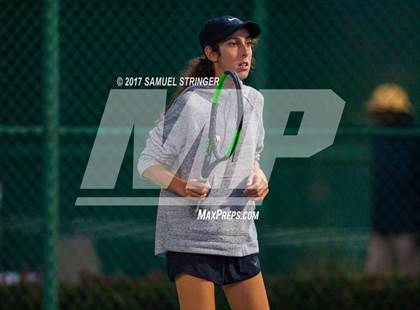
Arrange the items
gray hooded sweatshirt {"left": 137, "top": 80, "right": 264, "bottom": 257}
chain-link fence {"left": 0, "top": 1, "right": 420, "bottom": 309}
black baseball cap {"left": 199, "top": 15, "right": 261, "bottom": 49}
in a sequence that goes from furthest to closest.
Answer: chain-link fence {"left": 0, "top": 1, "right": 420, "bottom": 309} < black baseball cap {"left": 199, "top": 15, "right": 261, "bottom": 49} < gray hooded sweatshirt {"left": 137, "top": 80, "right": 264, "bottom": 257}

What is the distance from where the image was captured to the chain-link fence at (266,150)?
696 centimetres

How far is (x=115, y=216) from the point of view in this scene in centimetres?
755

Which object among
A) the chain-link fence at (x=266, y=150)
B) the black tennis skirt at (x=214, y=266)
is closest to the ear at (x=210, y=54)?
the black tennis skirt at (x=214, y=266)

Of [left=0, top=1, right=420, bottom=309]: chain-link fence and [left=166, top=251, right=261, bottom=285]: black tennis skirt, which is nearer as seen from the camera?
[left=166, top=251, right=261, bottom=285]: black tennis skirt

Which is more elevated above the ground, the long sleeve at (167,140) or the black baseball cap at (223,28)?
the black baseball cap at (223,28)

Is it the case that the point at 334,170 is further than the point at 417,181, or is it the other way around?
the point at 334,170

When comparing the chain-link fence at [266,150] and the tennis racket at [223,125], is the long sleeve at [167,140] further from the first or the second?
the chain-link fence at [266,150]

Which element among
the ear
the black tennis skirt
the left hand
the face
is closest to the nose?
the face

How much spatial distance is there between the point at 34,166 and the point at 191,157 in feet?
9.77

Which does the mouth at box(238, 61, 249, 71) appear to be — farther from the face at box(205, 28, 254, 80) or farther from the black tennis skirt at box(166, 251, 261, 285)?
the black tennis skirt at box(166, 251, 261, 285)

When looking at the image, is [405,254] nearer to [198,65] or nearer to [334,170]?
[334,170]

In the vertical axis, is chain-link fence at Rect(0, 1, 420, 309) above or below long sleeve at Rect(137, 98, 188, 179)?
below

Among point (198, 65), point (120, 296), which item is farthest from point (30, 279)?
point (198, 65)

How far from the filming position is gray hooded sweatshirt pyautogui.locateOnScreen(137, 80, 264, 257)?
4504 mm
